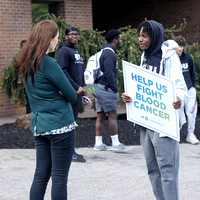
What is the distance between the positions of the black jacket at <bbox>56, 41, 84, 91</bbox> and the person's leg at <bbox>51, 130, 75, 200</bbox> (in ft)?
7.92

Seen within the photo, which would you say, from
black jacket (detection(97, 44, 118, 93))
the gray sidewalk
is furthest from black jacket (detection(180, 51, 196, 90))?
black jacket (detection(97, 44, 118, 93))

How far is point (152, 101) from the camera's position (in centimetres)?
380

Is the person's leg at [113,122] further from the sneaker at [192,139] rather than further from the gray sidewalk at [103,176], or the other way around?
the sneaker at [192,139]

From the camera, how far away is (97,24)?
18.7 meters

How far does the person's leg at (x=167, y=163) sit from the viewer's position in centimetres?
373

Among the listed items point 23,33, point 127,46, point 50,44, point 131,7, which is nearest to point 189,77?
point 127,46

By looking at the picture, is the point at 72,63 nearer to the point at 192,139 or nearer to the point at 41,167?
the point at 41,167

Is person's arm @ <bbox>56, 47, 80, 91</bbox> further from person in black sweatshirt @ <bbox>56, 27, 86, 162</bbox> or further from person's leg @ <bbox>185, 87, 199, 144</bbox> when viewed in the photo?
person's leg @ <bbox>185, 87, 199, 144</bbox>

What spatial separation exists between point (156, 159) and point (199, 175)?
1.99 meters

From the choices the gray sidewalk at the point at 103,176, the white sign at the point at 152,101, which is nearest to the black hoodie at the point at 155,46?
the white sign at the point at 152,101

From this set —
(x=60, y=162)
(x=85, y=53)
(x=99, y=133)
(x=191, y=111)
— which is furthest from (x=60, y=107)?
(x=85, y=53)

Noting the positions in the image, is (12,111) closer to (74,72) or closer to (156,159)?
(74,72)

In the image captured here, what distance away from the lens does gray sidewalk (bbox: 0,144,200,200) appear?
15.9 feet

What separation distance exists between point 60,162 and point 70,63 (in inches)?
106
